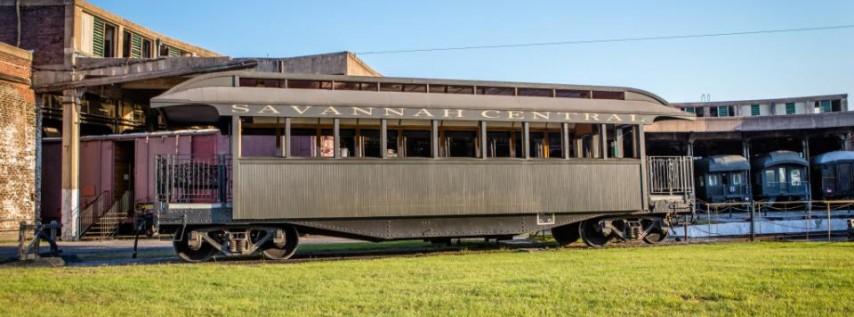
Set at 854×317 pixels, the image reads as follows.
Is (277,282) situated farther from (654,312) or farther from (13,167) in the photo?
(13,167)

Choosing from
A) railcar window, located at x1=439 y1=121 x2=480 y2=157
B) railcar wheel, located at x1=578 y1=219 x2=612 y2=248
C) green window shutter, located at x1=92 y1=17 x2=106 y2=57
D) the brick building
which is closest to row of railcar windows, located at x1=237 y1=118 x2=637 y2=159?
railcar window, located at x1=439 y1=121 x2=480 y2=157

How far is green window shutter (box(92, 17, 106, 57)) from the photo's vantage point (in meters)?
24.1

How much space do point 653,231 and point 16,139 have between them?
1879 centimetres

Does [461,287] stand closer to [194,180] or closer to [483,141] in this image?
[483,141]

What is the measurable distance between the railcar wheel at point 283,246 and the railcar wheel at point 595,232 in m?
5.73

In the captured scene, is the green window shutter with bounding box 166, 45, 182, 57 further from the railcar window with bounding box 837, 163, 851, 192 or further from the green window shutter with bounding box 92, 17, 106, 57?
the railcar window with bounding box 837, 163, 851, 192

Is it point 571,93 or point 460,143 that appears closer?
point 460,143

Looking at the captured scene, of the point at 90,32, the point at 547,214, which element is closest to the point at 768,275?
the point at 547,214

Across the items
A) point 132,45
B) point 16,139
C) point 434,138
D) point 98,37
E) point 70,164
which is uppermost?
point 132,45

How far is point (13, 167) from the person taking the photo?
21.2m

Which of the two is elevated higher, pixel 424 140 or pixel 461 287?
pixel 424 140

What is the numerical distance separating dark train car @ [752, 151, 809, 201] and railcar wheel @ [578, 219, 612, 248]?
78.1 feet

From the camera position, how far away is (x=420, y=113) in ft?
41.3

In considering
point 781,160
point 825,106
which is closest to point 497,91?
point 781,160
